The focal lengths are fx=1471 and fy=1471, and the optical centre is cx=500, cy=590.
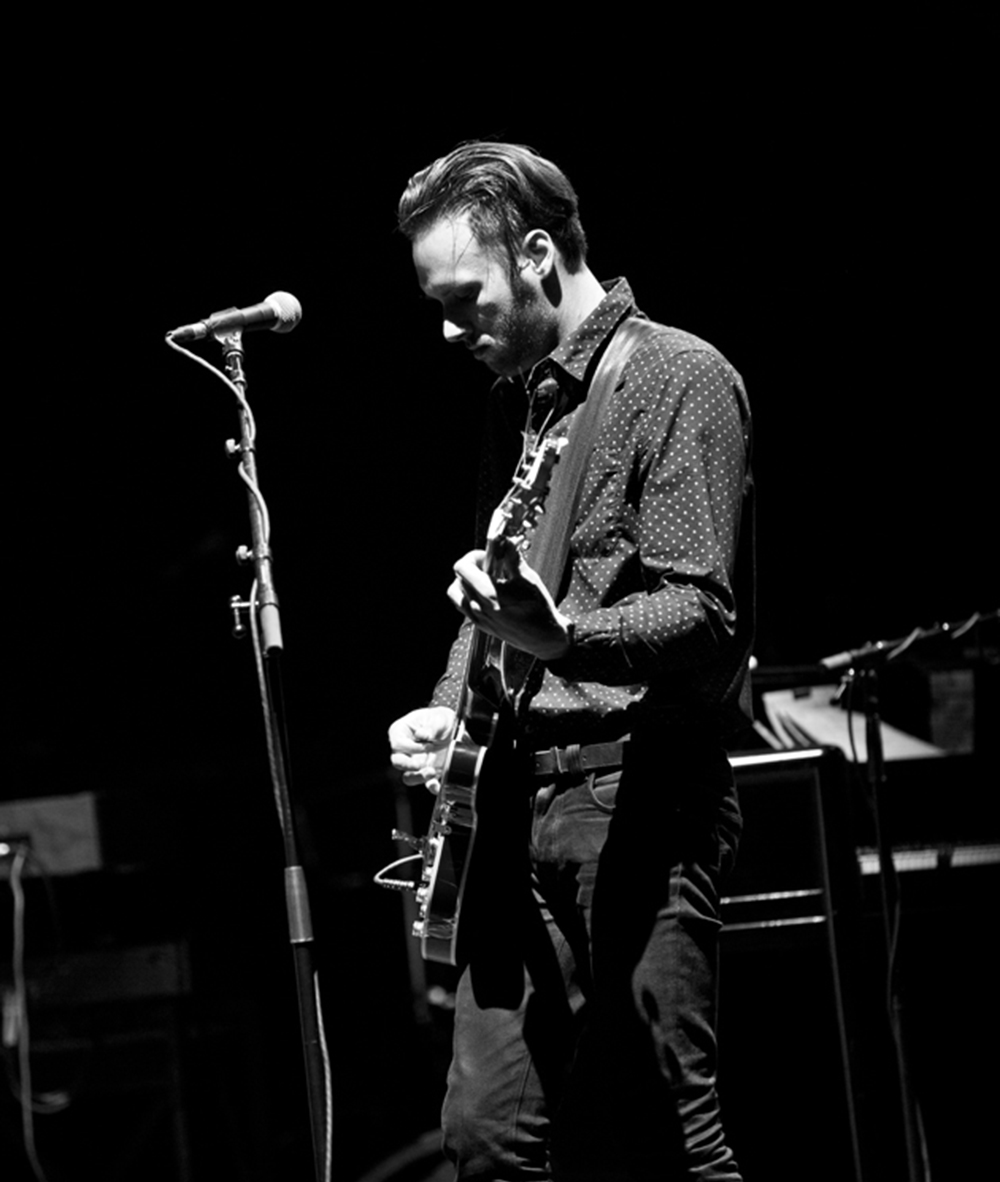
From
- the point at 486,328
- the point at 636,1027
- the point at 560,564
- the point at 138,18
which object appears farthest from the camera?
the point at 138,18

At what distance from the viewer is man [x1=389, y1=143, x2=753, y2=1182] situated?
1.89 metres

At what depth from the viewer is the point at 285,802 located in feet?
6.62

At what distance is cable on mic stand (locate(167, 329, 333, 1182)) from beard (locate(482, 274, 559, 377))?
40 cm

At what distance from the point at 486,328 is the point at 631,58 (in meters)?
2.31

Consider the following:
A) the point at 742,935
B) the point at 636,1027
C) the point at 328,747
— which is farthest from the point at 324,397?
the point at 636,1027

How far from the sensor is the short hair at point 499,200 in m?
2.27

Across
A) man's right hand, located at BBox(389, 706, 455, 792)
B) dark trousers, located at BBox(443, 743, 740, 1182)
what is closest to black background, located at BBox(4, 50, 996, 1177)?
man's right hand, located at BBox(389, 706, 455, 792)

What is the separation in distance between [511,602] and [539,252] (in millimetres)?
744

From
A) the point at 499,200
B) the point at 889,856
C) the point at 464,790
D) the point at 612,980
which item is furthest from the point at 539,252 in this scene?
the point at 889,856

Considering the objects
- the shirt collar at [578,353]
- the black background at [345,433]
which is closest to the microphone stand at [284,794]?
the shirt collar at [578,353]

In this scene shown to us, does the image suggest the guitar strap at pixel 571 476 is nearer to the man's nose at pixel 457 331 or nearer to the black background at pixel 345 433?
the man's nose at pixel 457 331

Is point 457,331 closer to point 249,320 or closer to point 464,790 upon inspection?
point 249,320

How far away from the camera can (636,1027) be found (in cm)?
193

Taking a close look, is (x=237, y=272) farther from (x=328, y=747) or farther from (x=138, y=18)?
(x=328, y=747)
